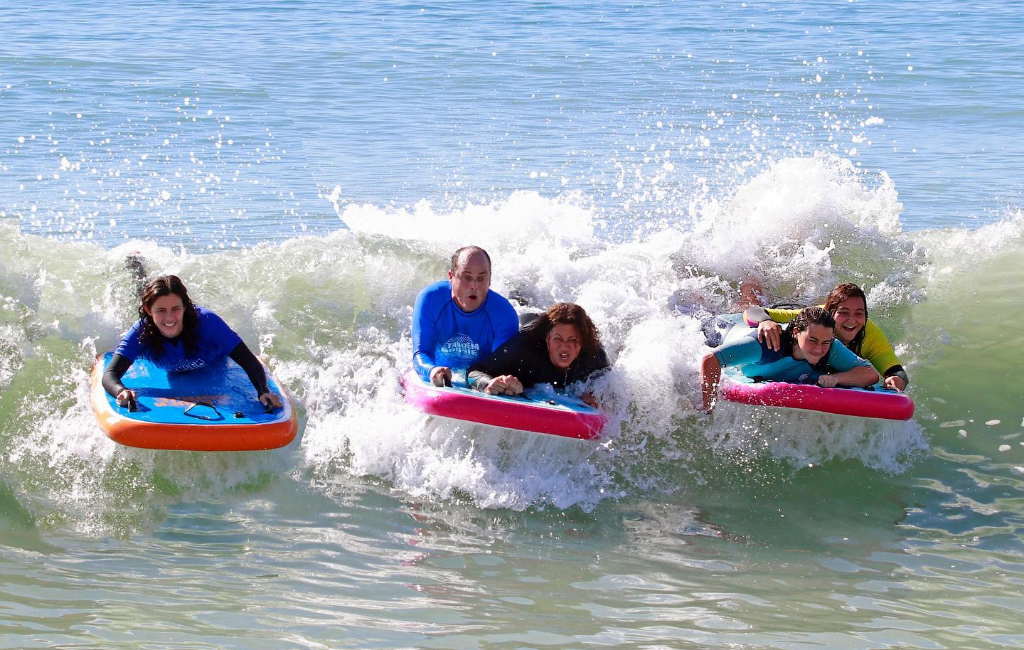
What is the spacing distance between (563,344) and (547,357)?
202 mm

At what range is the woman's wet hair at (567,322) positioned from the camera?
23.2ft

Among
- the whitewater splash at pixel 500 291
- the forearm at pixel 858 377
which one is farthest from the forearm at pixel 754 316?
the forearm at pixel 858 377

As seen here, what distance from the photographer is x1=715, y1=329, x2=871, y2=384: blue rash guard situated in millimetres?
7340

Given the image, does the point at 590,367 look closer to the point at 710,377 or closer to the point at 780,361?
the point at 710,377

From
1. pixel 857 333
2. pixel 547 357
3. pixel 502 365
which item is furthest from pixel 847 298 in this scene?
pixel 502 365

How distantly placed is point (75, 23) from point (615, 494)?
62.6 feet

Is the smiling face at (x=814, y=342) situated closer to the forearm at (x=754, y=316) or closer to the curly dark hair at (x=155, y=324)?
the forearm at (x=754, y=316)

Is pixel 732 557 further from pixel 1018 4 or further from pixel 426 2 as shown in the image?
pixel 1018 4

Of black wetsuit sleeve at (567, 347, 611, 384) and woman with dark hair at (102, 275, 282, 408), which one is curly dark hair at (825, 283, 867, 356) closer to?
black wetsuit sleeve at (567, 347, 611, 384)

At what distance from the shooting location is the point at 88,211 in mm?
11836

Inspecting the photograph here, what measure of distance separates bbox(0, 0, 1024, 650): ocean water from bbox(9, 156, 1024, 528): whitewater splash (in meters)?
0.03

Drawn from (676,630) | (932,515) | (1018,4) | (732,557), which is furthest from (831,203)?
(1018,4)

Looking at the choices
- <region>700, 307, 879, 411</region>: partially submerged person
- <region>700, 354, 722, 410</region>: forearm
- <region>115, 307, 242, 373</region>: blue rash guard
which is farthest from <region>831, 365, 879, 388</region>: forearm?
<region>115, 307, 242, 373</region>: blue rash guard

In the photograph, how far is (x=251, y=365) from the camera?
7.29m
